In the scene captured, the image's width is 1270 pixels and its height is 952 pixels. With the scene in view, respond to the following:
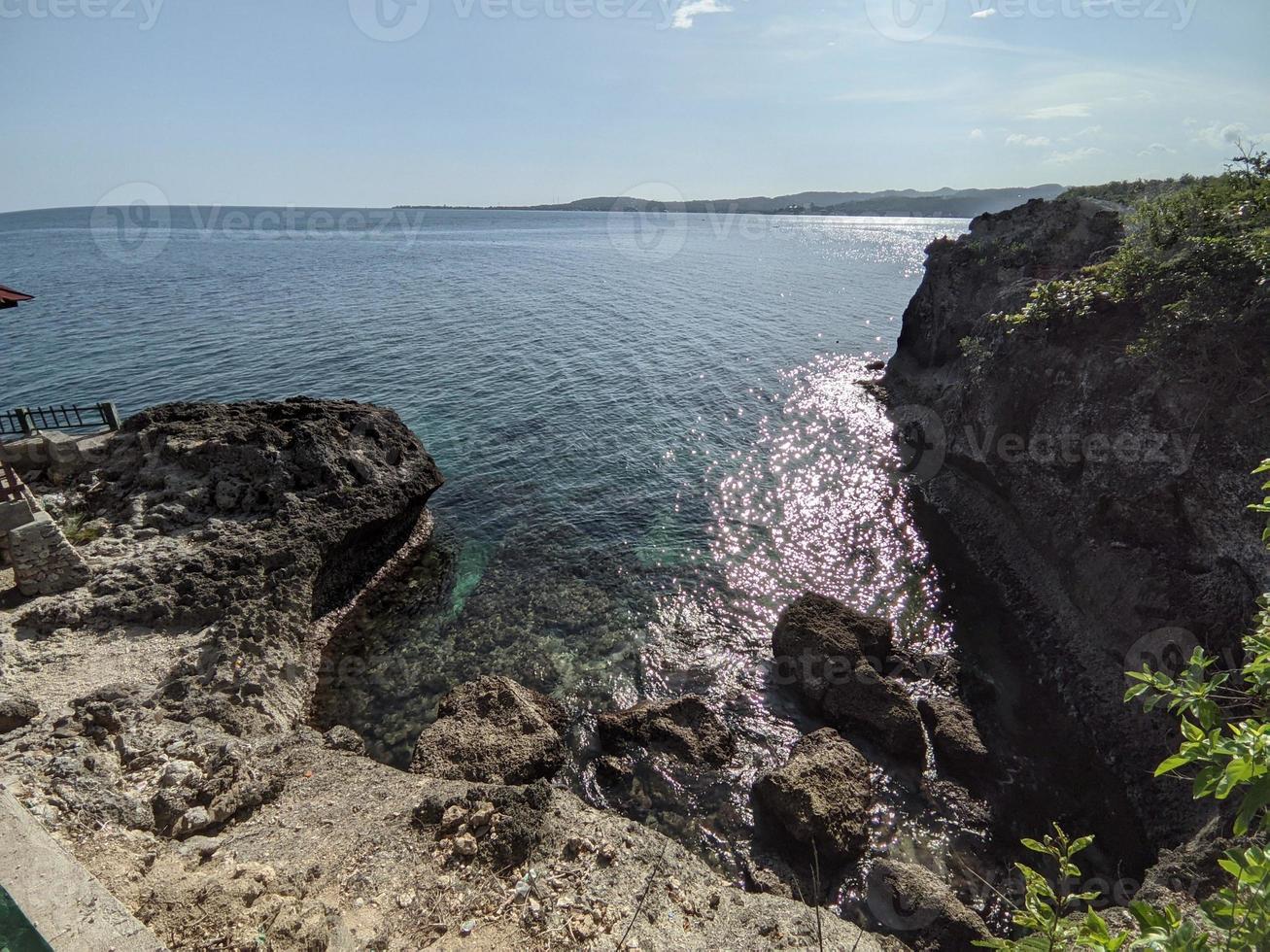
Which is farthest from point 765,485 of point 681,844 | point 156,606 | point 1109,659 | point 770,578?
point 156,606

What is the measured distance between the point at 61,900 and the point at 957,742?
16.8 meters

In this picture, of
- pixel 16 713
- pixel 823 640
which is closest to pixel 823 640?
pixel 823 640

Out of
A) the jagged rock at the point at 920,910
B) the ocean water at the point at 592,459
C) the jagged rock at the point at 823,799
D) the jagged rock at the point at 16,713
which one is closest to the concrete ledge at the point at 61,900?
the jagged rock at the point at 16,713

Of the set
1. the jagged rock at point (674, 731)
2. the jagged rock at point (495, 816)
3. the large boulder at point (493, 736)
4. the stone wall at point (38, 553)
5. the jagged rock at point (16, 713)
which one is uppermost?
the stone wall at point (38, 553)

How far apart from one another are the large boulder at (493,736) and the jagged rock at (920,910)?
7316mm

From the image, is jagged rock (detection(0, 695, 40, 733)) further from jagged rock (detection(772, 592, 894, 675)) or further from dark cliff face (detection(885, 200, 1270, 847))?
dark cliff face (detection(885, 200, 1270, 847))

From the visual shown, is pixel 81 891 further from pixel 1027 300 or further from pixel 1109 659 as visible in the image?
pixel 1027 300

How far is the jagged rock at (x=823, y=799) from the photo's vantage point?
12516 mm

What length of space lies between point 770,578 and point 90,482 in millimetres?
22643

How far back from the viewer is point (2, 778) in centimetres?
989

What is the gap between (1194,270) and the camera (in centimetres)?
1714

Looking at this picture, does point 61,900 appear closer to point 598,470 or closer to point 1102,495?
point 598,470

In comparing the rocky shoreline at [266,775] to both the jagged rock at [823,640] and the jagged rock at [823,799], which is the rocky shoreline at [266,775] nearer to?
the jagged rock at [823,799]

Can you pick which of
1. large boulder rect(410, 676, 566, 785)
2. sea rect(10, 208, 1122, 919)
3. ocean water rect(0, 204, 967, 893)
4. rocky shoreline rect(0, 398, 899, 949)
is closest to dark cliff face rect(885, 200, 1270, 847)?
sea rect(10, 208, 1122, 919)
